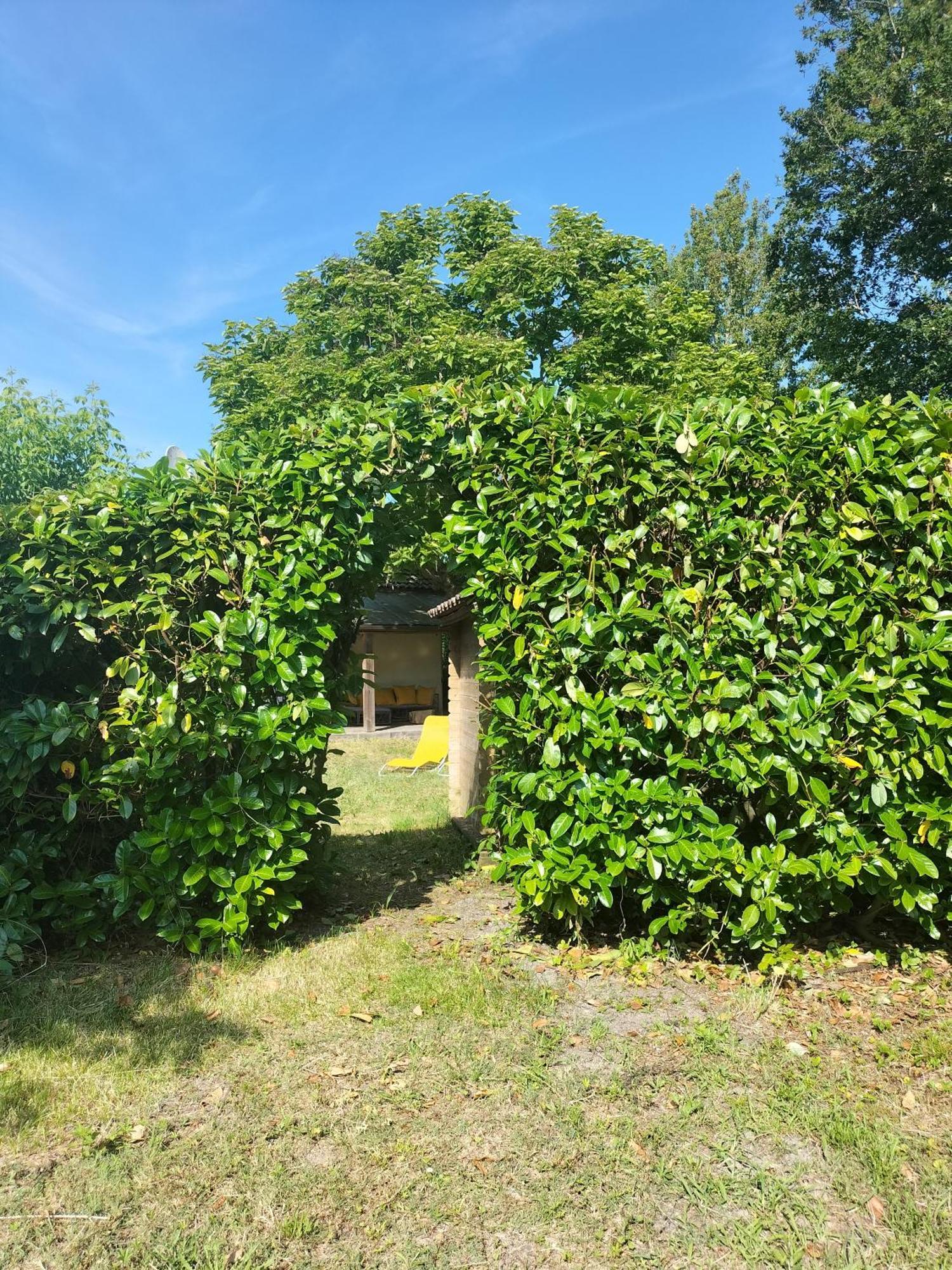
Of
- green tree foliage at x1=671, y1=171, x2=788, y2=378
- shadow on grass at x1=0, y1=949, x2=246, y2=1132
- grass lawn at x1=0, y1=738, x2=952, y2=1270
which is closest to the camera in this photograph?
grass lawn at x1=0, y1=738, x2=952, y2=1270

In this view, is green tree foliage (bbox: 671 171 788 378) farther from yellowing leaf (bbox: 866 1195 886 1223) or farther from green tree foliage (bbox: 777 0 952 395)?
yellowing leaf (bbox: 866 1195 886 1223)

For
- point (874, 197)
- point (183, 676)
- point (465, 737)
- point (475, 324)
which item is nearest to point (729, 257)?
point (874, 197)

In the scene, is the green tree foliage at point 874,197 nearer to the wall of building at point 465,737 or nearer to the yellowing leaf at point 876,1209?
the wall of building at point 465,737

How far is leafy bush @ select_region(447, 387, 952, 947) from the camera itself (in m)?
3.95

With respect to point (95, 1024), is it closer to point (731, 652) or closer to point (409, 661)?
point (731, 652)

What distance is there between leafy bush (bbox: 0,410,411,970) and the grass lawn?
18.4 inches

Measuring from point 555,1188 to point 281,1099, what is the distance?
3.62ft

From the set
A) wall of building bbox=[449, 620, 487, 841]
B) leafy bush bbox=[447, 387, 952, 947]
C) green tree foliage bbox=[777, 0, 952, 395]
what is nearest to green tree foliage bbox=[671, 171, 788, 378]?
green tree foliage bbox=[777, 0, 952, 395]

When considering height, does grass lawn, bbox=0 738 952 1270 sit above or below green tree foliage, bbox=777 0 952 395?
below

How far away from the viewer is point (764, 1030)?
357cm

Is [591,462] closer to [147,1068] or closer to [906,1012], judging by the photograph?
[906,1012]

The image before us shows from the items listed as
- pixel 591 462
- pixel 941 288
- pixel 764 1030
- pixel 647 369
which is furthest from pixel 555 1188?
pixel 941 288

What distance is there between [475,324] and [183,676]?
13.7 meters

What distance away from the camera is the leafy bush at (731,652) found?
395cm
